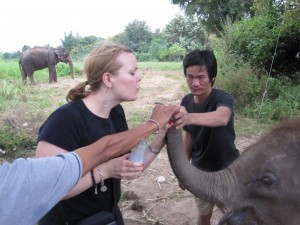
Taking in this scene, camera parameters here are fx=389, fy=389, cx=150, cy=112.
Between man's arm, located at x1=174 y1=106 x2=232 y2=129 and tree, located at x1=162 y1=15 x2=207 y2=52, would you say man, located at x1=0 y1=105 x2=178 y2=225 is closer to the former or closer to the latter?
man's arm, located at x1=174 y1=106 x2=232 y2=129

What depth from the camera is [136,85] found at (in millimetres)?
2531

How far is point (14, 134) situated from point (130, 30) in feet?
168

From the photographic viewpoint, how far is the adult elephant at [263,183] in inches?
88.3

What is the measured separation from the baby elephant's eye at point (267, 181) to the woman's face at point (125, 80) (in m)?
0.95

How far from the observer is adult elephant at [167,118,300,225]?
7.36 ft

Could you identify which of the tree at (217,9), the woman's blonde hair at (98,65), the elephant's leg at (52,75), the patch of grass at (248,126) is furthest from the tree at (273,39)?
the elephant's leg at (52,75)

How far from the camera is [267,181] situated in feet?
7.50

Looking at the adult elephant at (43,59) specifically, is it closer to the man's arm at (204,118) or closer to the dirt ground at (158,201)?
the dirt ground at (158,201)

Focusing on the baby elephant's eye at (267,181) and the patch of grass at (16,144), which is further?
the patch of grass at (16,144)

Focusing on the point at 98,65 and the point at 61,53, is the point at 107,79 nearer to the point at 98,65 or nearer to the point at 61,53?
the point at 98,65

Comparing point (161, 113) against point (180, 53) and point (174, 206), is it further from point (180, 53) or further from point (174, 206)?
point (180, 53)

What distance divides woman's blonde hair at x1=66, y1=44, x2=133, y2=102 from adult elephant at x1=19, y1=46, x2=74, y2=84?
1769 centimetres

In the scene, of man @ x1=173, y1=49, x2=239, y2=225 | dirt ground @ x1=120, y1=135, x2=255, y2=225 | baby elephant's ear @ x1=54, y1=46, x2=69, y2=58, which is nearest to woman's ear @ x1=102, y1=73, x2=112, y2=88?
man @ x1=173, y1=49, x2=239, y2=225

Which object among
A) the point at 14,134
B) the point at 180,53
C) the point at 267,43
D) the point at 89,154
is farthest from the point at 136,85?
the point at 180,53
